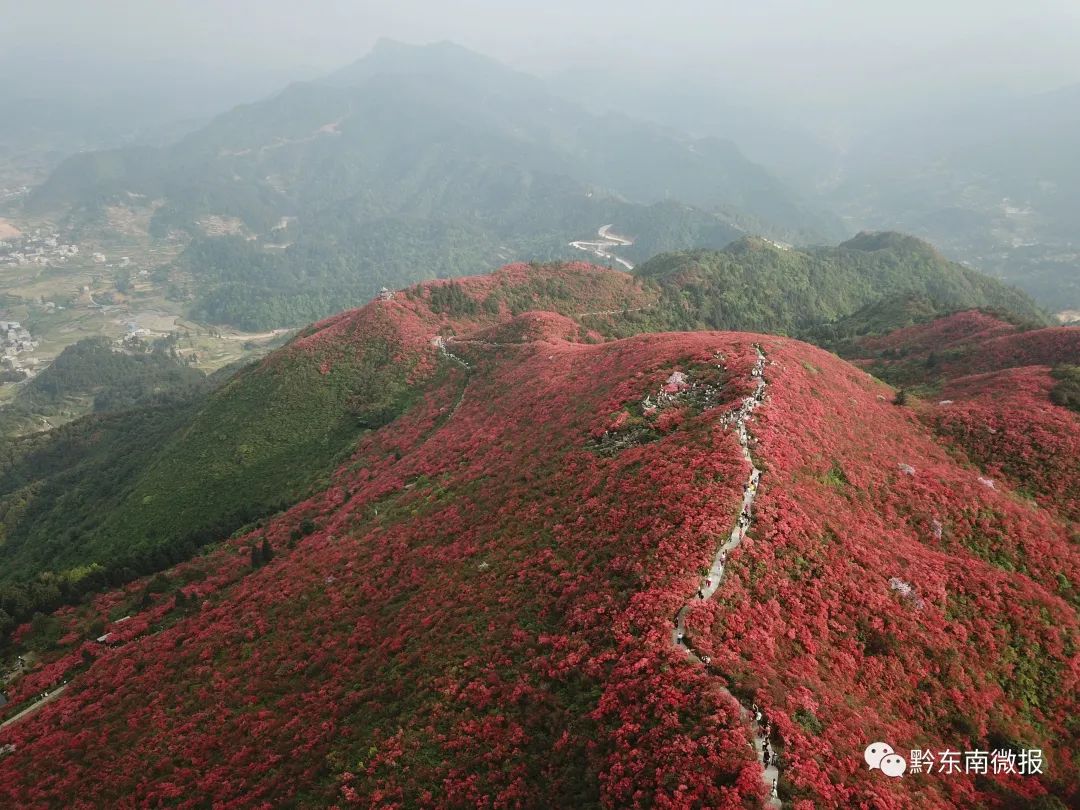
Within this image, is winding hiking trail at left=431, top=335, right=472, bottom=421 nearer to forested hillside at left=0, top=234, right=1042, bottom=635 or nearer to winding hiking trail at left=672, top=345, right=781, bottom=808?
forested hillside at left=0, top=234, right=1042, bottom=635

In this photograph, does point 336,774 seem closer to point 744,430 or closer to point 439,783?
point 439,783
